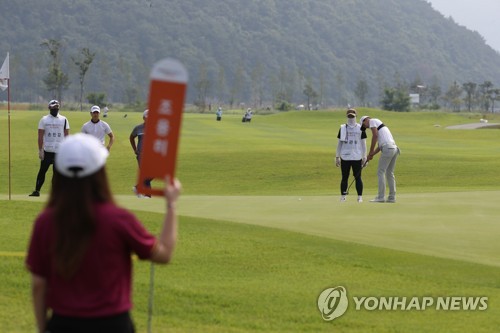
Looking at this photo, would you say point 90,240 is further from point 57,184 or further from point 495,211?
point 495,211

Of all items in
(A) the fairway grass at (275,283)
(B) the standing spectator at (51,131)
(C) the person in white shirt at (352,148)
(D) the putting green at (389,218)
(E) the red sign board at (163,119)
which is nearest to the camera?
(E) the red sign board at (163,119)

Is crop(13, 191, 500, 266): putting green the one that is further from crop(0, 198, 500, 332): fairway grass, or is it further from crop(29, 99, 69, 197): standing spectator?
crop(29, 99, 69, 197): standing spectator

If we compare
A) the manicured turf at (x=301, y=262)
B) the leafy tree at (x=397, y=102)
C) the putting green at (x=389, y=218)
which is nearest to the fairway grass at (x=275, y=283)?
the manicured turf at (x=301, y=262)

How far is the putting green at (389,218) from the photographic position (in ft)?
46.5

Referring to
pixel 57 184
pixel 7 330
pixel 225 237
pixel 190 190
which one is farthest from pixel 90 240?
pixel 190 190

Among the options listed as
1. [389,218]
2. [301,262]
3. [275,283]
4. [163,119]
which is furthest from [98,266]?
[389,218]

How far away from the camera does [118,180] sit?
36.4 meters

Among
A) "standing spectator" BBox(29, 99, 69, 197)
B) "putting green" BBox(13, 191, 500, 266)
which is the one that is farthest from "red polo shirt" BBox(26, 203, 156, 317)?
"standing spectator" BBox(29, 99, 69, 197)

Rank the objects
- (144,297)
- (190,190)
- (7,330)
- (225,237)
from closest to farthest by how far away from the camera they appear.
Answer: (7,330), (144,297), (225,237), (190,190)

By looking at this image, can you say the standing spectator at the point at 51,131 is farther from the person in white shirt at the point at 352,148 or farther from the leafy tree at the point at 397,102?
the leafy tree at the point at 397,102

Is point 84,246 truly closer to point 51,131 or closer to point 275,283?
point 275,283

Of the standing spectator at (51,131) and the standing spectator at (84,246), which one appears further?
the standing spectator at (51,131)

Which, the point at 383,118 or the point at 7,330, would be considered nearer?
A: the point at 7,330

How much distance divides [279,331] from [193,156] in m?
34.0
